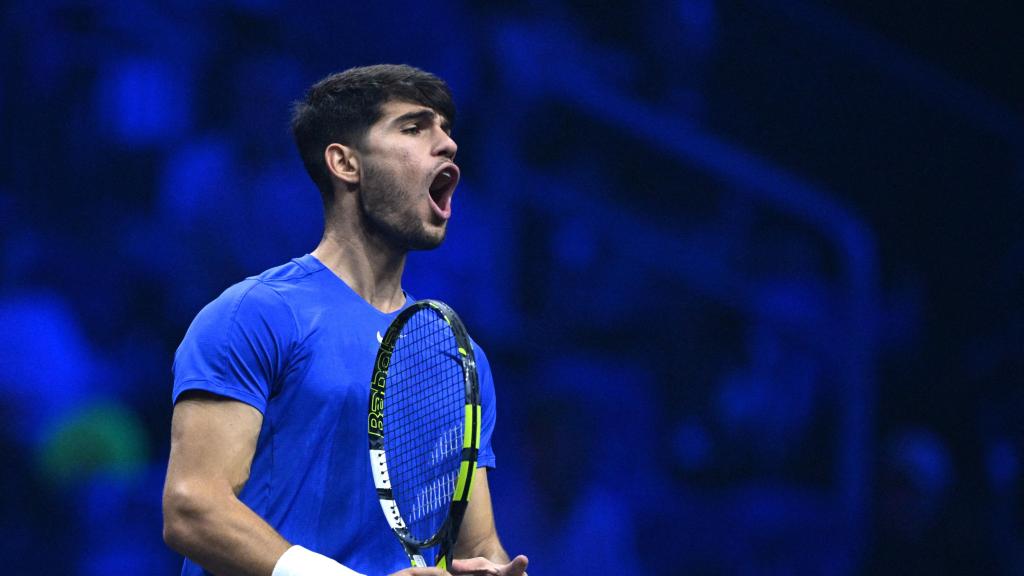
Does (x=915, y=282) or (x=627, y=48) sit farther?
(x=915, y=282)

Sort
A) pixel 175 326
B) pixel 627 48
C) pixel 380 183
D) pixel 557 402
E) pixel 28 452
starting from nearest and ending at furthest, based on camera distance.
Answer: pixel 380 183, pixel 28 452, pixel 175 326, pixel 557 402, pixel 627 48

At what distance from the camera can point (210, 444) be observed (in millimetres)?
1679

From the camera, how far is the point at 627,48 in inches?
163

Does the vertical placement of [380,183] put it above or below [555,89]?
below

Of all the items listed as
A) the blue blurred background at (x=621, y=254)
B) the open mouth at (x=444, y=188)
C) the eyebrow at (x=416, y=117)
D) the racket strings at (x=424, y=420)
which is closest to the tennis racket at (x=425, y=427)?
the racket strings at (x=424, y=420)

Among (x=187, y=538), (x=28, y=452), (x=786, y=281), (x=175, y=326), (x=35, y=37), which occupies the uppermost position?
(x=786, y=281)

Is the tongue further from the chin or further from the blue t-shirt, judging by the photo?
the blue t-shirt

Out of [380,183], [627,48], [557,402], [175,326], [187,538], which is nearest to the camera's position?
[187,538]

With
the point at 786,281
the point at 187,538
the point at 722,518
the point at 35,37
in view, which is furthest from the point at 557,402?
the point at 187,538

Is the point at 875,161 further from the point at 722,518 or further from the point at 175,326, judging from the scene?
the point at 175,326

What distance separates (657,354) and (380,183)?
2190mm

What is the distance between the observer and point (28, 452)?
10.4 ft

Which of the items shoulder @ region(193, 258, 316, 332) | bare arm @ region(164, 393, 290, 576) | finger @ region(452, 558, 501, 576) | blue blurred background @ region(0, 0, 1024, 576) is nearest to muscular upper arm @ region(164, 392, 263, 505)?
bare arm @ region(164, 393, 290, 576)

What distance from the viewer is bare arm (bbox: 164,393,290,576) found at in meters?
1.62
